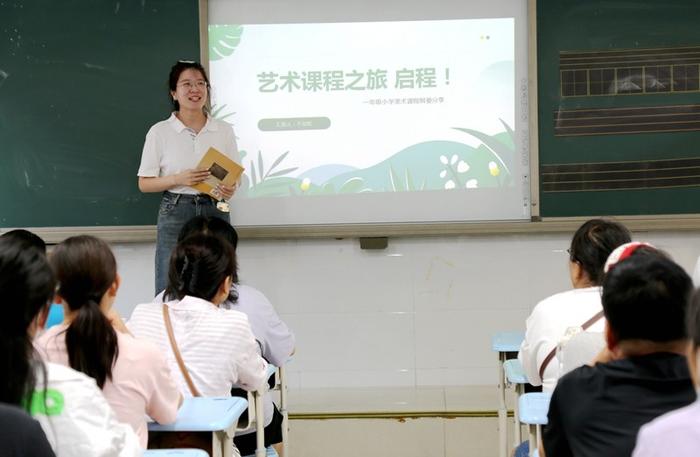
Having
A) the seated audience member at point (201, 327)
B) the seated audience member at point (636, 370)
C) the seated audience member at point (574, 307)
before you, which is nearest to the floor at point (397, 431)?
the seated audience member at point (574, 307)

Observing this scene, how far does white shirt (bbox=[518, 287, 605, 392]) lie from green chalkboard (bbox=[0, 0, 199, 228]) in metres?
2.70

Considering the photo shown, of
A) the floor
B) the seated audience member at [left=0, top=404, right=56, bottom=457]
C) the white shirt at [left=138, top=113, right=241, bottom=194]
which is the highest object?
the white shirt at [left=138, top=113, right=241, bottom=194]

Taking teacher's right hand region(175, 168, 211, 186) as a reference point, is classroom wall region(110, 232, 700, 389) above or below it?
below

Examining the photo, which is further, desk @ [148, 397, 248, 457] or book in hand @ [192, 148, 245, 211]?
book in hand @ [192, 148, 245, 211]

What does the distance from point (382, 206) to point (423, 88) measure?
0.66m

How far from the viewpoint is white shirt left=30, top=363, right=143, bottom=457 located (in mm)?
1623

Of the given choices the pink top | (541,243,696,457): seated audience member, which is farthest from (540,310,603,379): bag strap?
the pink top

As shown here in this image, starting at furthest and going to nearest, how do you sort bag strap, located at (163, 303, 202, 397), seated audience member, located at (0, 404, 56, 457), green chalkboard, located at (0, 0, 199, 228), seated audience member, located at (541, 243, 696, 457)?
green chalkboard, located at (0, 0, 199, 228) → bag strap, located at (163, 303, 202, 397) → seated audience member, located at (541, 243, 696, 457) → seated audience member, located at (0, 404, 56, 457)

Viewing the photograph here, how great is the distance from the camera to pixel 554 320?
2607 mm

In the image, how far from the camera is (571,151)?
15.5ft

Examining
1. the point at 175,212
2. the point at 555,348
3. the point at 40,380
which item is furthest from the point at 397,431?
the point at 40,380

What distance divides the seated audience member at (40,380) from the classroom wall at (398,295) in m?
3.15

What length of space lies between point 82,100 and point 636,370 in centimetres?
379

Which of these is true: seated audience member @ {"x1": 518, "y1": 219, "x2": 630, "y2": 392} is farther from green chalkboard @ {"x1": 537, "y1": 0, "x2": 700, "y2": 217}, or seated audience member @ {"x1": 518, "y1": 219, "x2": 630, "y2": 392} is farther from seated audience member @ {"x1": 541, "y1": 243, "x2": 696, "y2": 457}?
green chalkboard @ {"x1": 537, "y1": 0, "x2": 700, "y2": 217}
